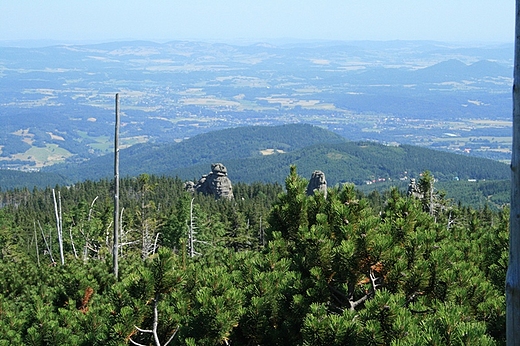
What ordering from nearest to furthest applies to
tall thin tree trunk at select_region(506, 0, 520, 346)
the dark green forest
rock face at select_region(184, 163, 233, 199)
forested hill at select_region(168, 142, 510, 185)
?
tall thin tree trunk at select_region(506, 0, 520, 346), the dark green forest, rock face at select_region(184, 163, 233, 199), forested hill at select_region(168, 142, 510, 185)

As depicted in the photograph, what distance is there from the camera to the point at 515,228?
8.73ft

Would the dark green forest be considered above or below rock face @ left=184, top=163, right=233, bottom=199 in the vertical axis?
above

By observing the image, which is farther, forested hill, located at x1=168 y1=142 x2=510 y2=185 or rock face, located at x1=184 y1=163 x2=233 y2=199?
forested hill, located at x1=168 y1=142 x2=510 y2=185

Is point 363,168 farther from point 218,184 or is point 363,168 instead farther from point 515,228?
point 515,228

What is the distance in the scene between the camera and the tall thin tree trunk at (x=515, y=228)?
2613mm

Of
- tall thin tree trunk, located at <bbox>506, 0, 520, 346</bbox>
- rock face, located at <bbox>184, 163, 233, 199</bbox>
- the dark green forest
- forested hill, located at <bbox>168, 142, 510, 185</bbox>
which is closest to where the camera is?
tall thin tree trunk, located at <bbox>506, 0, 520, 346</bbox>

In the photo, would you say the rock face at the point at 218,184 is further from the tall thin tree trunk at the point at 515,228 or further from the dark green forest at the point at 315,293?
the tall thin tree trunk at the point at 515,228

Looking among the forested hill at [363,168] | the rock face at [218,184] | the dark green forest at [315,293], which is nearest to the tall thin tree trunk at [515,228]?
the dark green forest at [315,293]

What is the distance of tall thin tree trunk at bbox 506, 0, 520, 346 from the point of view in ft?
8.57

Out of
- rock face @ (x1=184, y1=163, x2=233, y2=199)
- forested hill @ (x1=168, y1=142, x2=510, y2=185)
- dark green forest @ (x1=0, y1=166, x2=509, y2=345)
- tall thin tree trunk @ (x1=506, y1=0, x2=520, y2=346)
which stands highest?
tall thin tree trunk @ (x1=506, y1=0, x2=520, y2=346)

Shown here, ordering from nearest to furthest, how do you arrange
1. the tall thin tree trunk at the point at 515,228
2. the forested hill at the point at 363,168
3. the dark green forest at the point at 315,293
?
1. the tall thin tree trunk at the point at 515,228
2. the dark green forest at the point at 315,293
3. the forested hill at the point at 363,168

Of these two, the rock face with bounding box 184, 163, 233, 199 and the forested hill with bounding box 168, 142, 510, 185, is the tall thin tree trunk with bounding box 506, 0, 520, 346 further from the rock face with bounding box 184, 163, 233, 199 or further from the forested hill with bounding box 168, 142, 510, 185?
the forested hill with bounding box 168, 142, 510, 185

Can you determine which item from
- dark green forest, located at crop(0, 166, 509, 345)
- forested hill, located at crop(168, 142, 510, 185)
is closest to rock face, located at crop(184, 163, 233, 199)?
dark green forest, located at crop(0, 166, 509, 345)

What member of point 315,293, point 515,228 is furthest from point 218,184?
point 515,228
